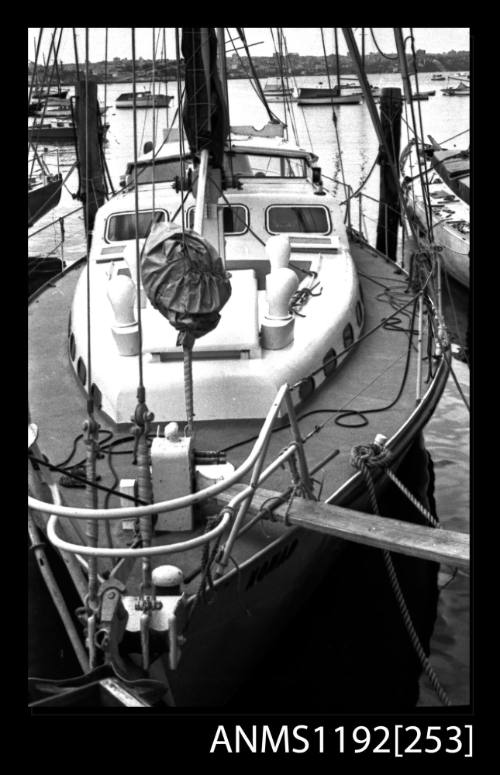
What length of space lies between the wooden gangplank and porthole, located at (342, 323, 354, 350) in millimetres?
3825

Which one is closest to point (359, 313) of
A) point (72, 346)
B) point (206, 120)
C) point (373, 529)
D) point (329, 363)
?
point (329, 363)

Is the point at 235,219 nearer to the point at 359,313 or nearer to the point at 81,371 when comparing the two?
the point at 359,313

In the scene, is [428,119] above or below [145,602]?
above

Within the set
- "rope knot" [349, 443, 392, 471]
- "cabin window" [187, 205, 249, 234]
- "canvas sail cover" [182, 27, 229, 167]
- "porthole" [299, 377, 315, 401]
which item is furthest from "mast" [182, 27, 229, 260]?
"rope knot" [349, 443, 392, 471]

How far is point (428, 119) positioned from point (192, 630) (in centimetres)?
6276

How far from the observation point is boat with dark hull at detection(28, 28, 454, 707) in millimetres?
6309

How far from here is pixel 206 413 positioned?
9.38 metres

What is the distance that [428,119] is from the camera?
64.5 metres

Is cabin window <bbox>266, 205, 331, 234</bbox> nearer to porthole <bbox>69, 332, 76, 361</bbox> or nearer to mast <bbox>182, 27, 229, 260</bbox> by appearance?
mast <bbox>182, 27, 229, 260</bbox>

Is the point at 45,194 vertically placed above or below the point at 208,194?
below

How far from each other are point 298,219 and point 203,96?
2960 mm

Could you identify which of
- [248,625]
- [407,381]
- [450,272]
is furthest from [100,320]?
[450,272]

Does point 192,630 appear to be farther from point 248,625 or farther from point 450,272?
point 450,272

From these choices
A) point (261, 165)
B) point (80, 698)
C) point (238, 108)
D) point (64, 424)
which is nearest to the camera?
A: point (80, 698)
